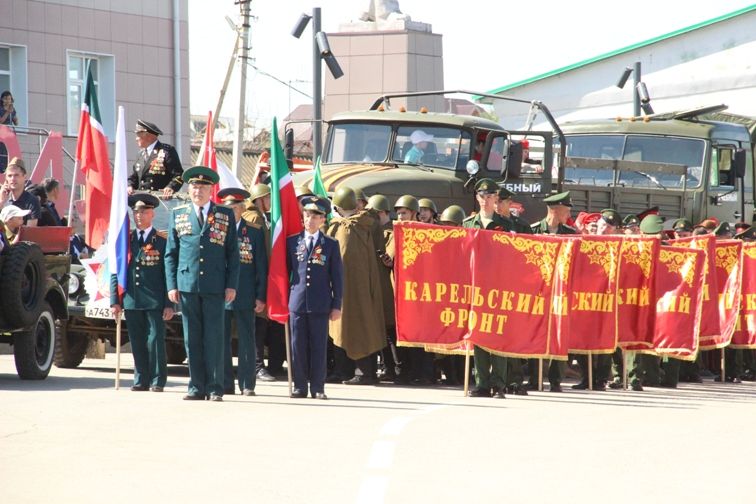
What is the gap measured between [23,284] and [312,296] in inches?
104

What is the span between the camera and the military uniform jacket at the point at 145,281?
44.3 feet

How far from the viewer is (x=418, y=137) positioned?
19.4 meters

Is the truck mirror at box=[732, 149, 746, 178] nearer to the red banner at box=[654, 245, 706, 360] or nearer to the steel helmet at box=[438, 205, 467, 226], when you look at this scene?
the red banner at box=[654, 245, 706, 360]

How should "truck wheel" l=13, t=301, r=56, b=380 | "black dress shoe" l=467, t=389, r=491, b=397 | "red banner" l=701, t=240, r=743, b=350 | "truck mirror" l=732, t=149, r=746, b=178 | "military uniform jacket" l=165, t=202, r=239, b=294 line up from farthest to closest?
"truck mirror" l=732, t=149, r=746, b=178
"red banner" l=701, t=240, r=743, b=350
"black dress shoe" l=467, t=389, r=491, b=397
"truck wheel" l=13, t=301, r=56, b=380
"military uniform jacket" l=165, t=202, r=239, b=294

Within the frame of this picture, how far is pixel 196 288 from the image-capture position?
41.8 ft

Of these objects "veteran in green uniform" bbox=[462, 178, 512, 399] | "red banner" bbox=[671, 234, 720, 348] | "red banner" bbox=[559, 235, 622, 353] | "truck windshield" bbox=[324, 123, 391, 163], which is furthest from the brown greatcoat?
"truck windshield" bbox=[324, 123, 391, 163]

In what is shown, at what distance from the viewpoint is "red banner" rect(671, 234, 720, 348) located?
16625mm

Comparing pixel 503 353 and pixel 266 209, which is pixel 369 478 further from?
pixel 266 209

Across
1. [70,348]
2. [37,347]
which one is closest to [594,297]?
[37,347]

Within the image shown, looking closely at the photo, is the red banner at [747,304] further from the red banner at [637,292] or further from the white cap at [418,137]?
the white cap at [418,137]

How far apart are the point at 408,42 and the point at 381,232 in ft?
104

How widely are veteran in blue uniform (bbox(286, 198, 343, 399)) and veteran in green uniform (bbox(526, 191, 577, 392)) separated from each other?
2.59 metres

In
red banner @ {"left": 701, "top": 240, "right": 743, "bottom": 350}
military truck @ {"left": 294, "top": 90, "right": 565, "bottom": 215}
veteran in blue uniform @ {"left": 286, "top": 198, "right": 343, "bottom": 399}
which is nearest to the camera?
veteran in blue uniform @ {"left": 286, "top": 198, "right": 343, "bottom": 399}

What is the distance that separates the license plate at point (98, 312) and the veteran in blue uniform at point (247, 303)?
2163mm
